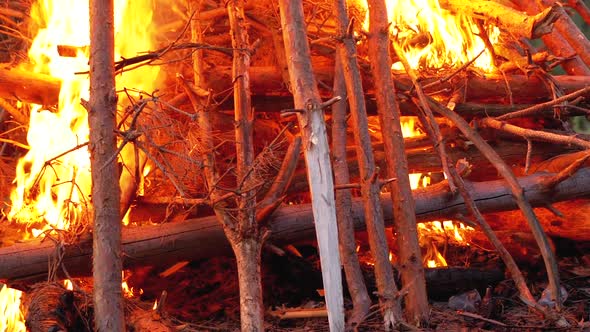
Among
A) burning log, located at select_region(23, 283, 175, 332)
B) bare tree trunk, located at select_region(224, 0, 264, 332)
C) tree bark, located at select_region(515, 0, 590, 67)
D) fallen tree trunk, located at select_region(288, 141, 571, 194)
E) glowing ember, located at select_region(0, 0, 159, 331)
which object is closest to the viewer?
burning log, located at select_region(23, 283, 175, 332)

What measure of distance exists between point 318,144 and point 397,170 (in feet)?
4.28

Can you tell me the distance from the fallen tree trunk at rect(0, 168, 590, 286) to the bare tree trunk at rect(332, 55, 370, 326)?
519 mm

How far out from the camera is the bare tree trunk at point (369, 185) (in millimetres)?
5074

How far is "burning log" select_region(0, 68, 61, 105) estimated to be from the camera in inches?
234

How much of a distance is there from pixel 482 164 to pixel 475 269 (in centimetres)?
153

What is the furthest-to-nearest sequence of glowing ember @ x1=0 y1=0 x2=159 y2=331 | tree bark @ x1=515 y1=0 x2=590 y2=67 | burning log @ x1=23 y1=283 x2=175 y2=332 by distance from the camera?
tree bark @ x1=515 y1=0 x2=590 y2=67
glowing ember @ x1=0 y1=0 x2=159 y2=331
burning log @ x1=23 y1=283 x2=175 y2=332

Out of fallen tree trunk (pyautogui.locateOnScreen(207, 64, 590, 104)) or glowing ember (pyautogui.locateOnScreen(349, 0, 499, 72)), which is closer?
fallen tree trunk (pyautogui.locateOnScreen(207, 64, 590, 104))

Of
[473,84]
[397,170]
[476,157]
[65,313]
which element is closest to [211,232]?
[65,313]

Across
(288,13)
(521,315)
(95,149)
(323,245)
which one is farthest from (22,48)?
(521,315)

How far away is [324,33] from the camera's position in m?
6.93

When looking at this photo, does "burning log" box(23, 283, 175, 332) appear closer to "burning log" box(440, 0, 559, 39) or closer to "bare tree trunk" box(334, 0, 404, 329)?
"bare tree trunk" box(334, 0, 404, 329)

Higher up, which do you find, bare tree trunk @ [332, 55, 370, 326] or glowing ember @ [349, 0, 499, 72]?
glowing ember @ [349, 0, 499, 72]

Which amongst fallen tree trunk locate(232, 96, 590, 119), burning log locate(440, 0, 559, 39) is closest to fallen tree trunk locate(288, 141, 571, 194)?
fallen tree trunk locate(232, 96, 590, 119)

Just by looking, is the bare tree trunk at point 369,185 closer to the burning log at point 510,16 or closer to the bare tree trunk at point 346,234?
the bare tree trunk at point 346,234
